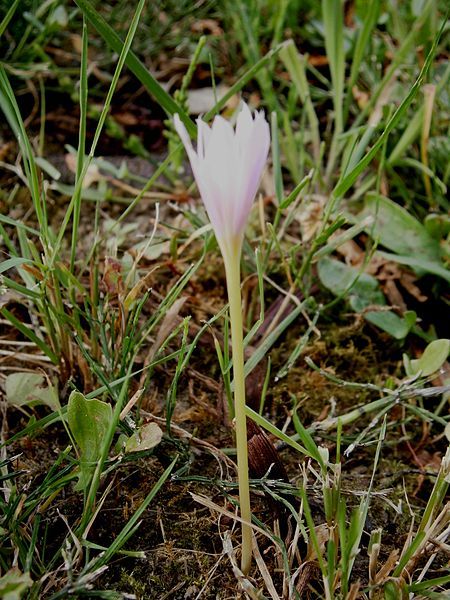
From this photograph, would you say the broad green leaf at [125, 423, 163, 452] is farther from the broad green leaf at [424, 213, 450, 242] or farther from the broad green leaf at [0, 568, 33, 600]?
the broad green leaf at [424, 213, 450, 242]

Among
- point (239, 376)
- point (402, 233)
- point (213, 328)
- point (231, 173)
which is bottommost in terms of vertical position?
point (213, 328)

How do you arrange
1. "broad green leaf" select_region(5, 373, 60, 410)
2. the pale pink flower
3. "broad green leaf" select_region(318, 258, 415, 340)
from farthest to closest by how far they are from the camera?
"broad green leaf" select_region(318, 258, 415, 340), "broad green leaf" select_region(5, 373, 60, 410), the pale pink flower

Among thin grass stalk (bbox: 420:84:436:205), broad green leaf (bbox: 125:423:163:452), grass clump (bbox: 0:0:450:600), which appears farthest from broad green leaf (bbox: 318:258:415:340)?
broad green leaf (bbox: 125:423:163:452)

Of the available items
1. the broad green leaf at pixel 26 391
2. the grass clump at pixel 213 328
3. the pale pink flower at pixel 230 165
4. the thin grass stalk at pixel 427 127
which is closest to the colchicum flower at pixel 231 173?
the pale pink flower at pixel 230 165

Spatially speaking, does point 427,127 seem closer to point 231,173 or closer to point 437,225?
point 437,225

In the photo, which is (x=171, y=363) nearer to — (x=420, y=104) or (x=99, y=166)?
(x=99, y=166)

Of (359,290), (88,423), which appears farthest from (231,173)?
(359,290)
